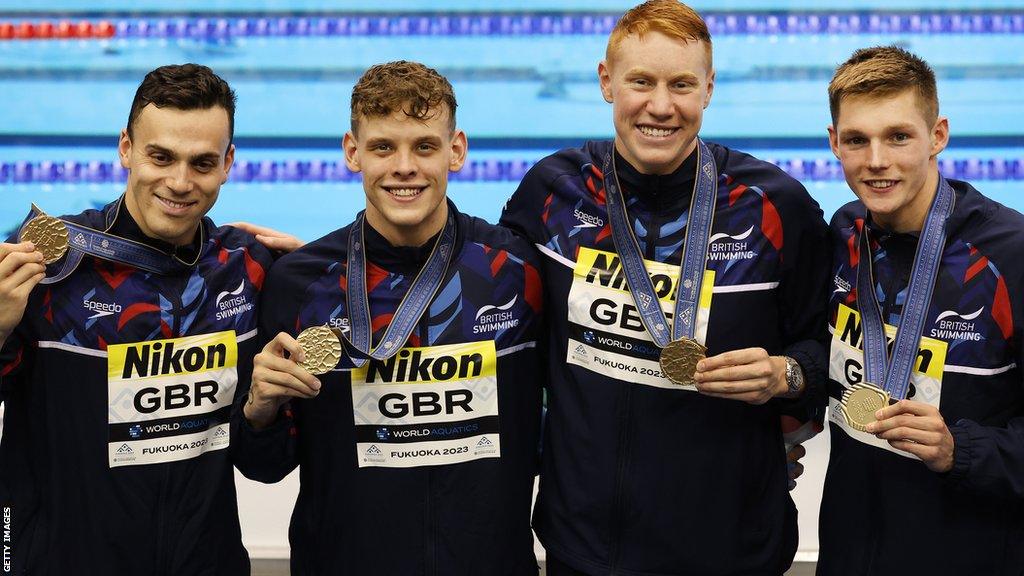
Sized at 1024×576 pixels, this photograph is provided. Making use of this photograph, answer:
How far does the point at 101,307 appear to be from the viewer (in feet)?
6.75

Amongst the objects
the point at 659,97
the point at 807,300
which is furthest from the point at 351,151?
the point at 807,300

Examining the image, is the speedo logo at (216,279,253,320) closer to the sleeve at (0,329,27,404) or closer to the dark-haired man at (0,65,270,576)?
the dark-haired man at (0,65,270,576)

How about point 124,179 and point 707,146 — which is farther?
point 124,179

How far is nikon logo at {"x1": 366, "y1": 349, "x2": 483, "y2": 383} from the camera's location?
80.2 inches

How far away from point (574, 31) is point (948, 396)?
14.5 ft

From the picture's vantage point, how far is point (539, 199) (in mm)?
2232

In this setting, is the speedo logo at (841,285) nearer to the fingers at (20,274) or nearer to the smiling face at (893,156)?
the smiling face at (893,156)

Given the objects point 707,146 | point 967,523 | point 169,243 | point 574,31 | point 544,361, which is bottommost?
point 967,523

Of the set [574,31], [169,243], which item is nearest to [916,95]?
[169,243]

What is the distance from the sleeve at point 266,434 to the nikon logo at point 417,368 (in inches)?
7.1

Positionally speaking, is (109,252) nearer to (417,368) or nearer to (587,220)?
(417,368)

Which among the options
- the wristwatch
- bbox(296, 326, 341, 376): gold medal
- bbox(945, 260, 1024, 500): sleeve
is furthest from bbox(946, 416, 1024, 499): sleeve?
bbox(296, 326, 341, 376): gold medal

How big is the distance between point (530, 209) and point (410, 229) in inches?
10.9

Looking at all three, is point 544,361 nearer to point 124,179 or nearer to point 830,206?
point 830,206
